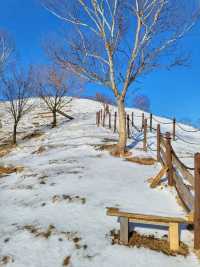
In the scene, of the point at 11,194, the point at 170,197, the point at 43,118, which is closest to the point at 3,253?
the point at 11,194

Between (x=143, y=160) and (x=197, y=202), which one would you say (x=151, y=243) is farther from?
(x=143, y=160)

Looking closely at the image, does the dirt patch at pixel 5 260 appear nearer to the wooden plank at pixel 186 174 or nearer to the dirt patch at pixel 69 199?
the dirt patch at pixel 69 199

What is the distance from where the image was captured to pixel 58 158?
13133 mm

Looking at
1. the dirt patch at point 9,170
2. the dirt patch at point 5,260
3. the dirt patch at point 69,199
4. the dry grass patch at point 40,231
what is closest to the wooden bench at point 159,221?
the dry grass patch at point 40,231

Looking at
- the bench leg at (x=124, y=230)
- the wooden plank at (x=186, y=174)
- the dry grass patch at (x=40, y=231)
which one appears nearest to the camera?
the bench leg at (x=124, y=230)

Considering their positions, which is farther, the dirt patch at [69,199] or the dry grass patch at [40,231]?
the dirt patch at [69,199]

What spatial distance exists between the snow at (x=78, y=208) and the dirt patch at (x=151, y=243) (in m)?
0.12

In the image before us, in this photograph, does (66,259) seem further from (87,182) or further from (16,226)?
(87,182)

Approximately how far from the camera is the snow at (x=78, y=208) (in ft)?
16.8

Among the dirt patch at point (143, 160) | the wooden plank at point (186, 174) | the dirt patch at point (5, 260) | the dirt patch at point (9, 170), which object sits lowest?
the dirt patch at point (5, 260)

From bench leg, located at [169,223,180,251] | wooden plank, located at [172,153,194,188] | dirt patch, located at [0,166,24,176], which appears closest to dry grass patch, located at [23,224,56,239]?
bench leg, located at [169,223,180,251]

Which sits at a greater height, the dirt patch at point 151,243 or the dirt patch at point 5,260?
the dirt patch at point 151,243

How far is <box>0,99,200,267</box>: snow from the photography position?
202 inches

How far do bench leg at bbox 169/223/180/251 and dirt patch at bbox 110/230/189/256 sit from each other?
0.08 m
